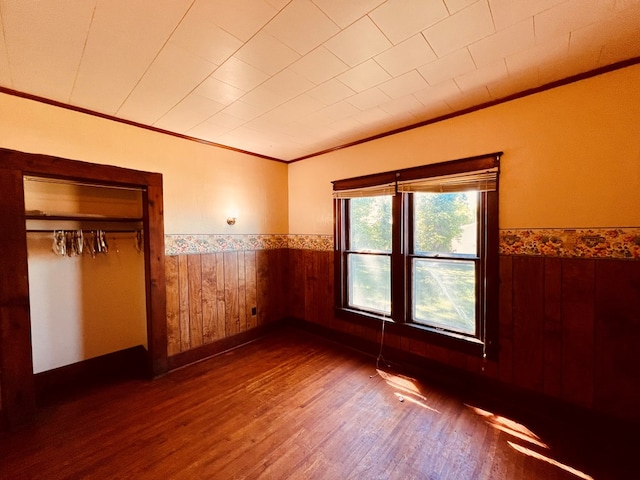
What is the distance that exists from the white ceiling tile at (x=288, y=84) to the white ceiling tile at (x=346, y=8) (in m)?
0.54

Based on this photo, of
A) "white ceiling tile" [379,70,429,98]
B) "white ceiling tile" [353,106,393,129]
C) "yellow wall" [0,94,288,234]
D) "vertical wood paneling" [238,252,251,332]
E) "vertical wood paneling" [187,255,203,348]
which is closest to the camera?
"white ceiling tile" [379,70,429,98]

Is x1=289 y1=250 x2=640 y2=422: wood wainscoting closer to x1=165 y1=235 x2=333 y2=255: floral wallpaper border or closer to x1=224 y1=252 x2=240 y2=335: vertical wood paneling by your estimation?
x1=165 y1=235 x2=333 y2=255: floral wallpaper border

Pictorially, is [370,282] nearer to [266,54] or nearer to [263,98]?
[263,98]

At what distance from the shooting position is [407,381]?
2.62m

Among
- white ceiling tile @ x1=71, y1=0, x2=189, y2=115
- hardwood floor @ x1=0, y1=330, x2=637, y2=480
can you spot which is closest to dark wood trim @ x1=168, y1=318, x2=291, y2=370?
hardwood floor @ x1=0, y1=330, x2=637, y2=480

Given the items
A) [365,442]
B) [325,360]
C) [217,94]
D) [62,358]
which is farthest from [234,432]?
[217,94]

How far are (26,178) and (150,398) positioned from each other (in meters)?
2.31

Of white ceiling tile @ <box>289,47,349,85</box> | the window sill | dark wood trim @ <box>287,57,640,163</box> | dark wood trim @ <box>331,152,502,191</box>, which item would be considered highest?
white ceiling tile @ <box>289,47,349,85</box>

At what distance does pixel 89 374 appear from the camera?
2754mm

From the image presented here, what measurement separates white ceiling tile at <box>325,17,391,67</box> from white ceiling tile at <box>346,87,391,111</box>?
0.42 metres

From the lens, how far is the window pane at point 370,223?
10.1 feet

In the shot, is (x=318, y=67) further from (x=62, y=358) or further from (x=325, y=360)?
(x=62, y=358)

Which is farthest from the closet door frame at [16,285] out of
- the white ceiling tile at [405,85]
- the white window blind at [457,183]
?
the white window blind at [457,183]

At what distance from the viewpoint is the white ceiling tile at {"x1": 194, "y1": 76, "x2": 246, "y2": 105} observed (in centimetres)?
193
